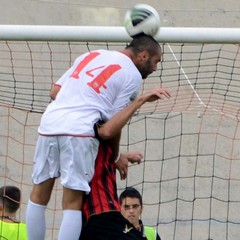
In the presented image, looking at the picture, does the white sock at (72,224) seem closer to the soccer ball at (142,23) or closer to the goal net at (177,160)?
the soccer ball at (142,23)

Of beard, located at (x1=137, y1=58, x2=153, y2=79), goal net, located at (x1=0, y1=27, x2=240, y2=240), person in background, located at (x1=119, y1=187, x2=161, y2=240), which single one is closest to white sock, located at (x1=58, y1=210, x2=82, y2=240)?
beard, located at (x1=137, y1=58, x2=153, y2=79)

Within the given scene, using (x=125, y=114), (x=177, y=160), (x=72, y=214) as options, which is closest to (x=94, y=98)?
(x=125, y=114)

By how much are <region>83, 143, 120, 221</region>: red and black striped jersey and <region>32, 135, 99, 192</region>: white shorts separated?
2.5 inches

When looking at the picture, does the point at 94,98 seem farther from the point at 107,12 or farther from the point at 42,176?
the point at 107,12

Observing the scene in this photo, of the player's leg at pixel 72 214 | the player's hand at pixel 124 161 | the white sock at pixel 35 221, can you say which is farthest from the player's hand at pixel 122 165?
the white sock at pixel 35 221

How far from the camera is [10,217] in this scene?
674 cm

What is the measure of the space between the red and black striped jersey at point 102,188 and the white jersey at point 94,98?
198 mm

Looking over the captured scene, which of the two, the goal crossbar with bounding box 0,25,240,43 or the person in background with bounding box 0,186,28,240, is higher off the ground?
the goal crossbar with bounding box 0,25,240,43

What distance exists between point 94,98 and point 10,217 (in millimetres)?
1892

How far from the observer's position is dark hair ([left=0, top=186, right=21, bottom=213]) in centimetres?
664

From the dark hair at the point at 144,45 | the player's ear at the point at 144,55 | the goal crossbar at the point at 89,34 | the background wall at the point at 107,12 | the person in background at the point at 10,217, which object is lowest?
the person in background at the point at 10,217

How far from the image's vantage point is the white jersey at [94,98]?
5094 millimetres

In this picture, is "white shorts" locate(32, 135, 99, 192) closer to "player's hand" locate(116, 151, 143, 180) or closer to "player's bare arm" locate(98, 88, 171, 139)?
"player's bare arm" locate(98, 88, 171, 139)

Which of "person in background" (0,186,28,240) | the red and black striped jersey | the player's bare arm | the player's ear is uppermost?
the player's ear
